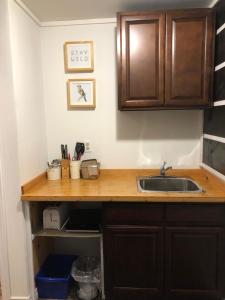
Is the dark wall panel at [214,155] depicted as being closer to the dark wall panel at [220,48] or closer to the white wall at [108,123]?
the white wall at [108,123]

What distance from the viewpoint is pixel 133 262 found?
1653 mm

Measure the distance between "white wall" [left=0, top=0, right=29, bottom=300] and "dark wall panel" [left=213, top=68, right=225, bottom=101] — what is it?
59.2 inches

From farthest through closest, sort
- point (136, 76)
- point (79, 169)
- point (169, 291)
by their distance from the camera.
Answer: point (79, 169) → point (136, 76) → point (169, 291)

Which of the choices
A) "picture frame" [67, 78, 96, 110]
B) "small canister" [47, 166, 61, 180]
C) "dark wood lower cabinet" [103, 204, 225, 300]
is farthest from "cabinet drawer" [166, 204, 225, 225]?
"picture frame" [67, 78, 96, 110]

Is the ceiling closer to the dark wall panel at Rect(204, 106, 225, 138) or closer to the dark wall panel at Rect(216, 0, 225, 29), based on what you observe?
the dark wall panel at Rect(216, 0, 225, 29)

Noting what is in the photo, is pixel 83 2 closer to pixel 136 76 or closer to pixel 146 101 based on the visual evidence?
pixel 136 76

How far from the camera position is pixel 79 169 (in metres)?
2.08

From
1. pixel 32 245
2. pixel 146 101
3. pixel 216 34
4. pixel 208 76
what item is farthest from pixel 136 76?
pixel 32 245

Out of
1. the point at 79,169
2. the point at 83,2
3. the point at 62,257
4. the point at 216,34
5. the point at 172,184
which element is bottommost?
the point at 62,257

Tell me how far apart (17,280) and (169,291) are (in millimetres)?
1158

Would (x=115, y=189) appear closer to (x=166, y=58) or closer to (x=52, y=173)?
(x=52, y=173)

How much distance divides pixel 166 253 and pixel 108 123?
3.94 ft

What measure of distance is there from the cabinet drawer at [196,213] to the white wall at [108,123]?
629 mm

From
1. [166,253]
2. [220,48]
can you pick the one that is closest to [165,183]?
[166,253]
